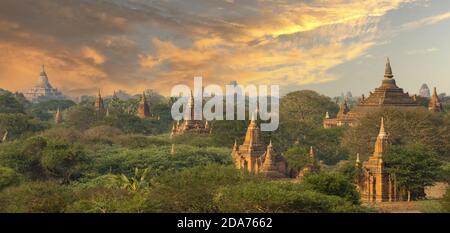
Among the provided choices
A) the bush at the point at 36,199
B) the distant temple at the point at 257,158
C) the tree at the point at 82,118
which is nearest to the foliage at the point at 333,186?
the bush at the point at 36,199

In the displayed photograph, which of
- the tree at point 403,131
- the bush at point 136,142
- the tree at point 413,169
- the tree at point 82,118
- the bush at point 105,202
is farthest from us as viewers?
the tree at point 82,118

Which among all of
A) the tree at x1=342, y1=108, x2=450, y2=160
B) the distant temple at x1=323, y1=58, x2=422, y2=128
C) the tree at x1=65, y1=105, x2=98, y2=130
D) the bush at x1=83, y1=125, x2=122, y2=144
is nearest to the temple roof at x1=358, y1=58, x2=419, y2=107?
the distant temple at x1=323, y1=58, x2=422, y2=128

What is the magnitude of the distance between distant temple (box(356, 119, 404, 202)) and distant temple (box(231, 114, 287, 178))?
30.6 ft

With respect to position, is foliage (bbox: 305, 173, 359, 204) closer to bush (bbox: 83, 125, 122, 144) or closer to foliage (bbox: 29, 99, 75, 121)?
bush (bbox: 83, 125, 122, 144)

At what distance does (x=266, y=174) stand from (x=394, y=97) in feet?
83.9

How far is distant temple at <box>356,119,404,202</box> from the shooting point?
40875 mm

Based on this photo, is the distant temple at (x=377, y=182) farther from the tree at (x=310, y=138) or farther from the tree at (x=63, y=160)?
the tree at (x=310, y=138)

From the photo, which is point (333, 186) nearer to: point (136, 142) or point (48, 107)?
point (136, 142)

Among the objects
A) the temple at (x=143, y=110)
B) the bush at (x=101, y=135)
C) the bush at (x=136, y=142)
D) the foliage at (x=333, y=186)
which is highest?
the temple at (x=143, y=110)

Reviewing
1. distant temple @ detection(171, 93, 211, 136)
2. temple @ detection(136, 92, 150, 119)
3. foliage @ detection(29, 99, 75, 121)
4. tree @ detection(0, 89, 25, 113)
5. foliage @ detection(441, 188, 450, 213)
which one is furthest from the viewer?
foliage @ detection(29, 99, 75, 121)

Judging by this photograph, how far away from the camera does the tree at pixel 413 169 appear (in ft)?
133

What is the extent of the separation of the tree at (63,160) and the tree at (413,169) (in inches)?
732
